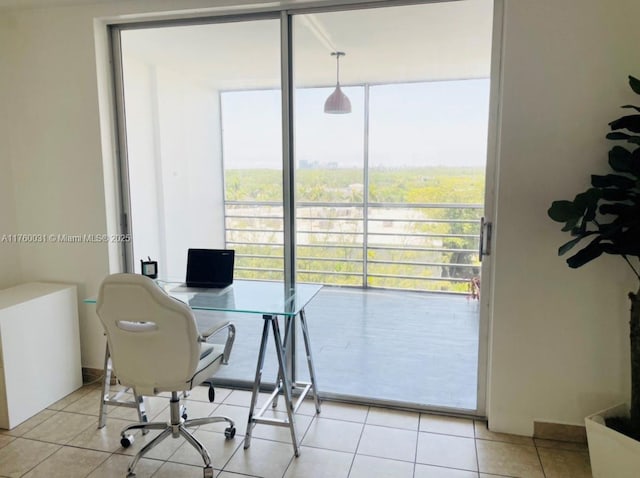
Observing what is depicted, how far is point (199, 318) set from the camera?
3.11 m

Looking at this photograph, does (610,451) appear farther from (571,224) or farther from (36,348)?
(36,348)

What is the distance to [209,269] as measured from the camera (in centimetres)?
271

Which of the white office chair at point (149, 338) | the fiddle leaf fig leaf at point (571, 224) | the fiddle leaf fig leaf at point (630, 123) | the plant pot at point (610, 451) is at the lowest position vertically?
the plant pot at point (610, 451)

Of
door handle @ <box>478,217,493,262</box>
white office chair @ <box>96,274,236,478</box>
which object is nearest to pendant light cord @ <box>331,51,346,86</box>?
door handle @ <box>478,217,493,262</box>

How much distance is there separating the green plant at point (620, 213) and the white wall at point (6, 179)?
10.9 feet

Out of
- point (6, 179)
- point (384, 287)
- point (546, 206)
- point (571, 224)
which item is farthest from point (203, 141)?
point (571, 224)

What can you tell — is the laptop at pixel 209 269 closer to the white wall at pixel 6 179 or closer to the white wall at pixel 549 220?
the white wall at pixel 6 179

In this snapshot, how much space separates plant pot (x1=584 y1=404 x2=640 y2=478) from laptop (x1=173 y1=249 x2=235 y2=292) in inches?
78.6

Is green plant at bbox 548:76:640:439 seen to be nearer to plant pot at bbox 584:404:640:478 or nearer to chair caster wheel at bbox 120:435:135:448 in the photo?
plant pot at bbox 584:404:640:478

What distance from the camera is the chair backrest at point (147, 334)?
6.34 ft

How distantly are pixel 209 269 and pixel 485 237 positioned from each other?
1613 millimetres

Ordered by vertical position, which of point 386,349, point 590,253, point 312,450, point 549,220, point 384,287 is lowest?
point 312,450

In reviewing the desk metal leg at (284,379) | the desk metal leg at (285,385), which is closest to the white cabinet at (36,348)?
the desk metal leg at (284,379)

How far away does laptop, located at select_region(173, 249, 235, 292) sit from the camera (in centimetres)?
268
